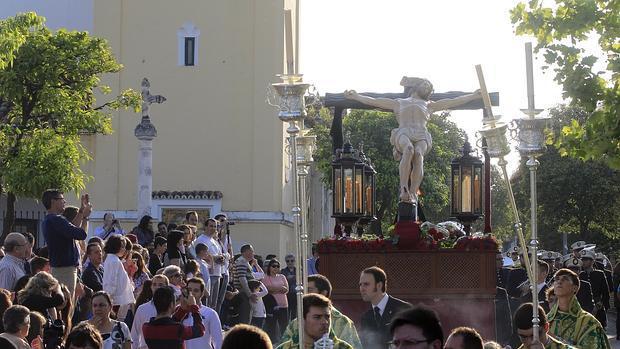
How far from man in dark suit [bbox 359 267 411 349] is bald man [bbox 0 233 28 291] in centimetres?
416

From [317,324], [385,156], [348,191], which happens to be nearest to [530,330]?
[317,324]

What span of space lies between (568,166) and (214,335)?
49164 mm

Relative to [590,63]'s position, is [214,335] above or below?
below

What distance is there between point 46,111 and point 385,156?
34.7 meters

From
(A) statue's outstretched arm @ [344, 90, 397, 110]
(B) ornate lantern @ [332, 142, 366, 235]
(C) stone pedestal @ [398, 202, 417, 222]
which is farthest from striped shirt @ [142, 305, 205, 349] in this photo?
(B) ornate lantern @ [332, 142, 366, 235]

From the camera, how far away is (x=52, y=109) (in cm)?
3275

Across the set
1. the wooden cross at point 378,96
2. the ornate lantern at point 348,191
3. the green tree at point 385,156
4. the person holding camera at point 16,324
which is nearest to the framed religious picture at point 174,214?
the green tree at point 385,156

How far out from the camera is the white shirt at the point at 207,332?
1280cm

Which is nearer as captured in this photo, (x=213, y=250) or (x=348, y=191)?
(x=348, y=191)

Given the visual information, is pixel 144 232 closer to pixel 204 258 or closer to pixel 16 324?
pixel 204 258

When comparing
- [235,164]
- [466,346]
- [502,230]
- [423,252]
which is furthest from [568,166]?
[466,346]

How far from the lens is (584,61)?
48.2 ft

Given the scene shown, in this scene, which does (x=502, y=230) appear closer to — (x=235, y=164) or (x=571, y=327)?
(x=235, y=164)

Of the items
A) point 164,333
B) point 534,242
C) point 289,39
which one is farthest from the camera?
point 164,333
